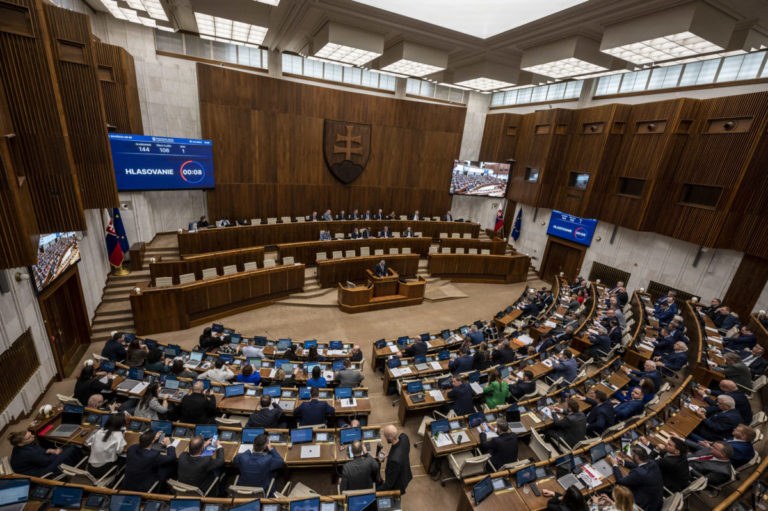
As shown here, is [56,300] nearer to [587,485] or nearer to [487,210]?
[587,485]

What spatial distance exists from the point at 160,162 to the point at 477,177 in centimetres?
1214

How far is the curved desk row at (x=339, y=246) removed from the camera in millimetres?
10477

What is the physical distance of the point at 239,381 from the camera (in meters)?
5.10

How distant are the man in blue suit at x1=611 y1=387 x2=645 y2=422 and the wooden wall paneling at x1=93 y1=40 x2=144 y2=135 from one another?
38.5ft

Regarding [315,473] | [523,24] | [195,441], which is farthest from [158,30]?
[315,473]

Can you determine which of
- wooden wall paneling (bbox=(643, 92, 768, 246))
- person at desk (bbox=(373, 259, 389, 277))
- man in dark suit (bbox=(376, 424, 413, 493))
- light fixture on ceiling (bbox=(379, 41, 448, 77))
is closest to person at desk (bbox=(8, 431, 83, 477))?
man in dark suit (bbox=(376, 424, 413, 493))

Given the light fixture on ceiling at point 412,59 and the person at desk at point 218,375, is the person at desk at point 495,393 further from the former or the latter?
the light fixture on ceiling at point 412,59

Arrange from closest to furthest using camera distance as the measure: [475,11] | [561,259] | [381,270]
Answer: [475,11] < [381,270] < [561,259]

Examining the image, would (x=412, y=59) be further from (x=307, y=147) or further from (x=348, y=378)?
(x=348, y=378)

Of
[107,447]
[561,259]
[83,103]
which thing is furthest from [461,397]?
[561,259]

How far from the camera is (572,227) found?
1280 cm

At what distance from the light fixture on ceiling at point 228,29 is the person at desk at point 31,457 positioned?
7.29 m

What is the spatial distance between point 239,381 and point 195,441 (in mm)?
1761

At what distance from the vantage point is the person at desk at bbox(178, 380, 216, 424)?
4242mm
